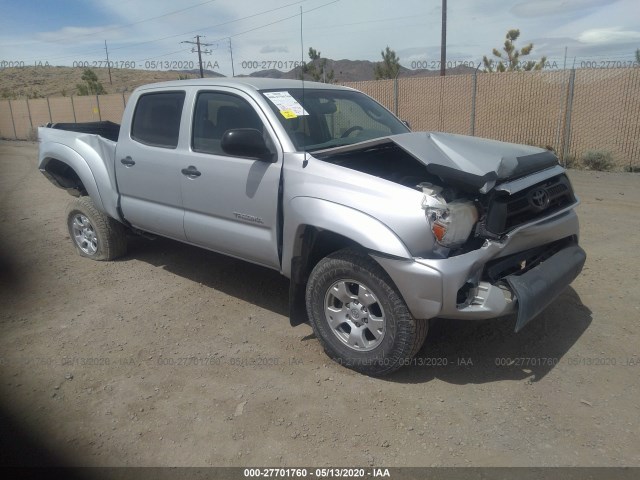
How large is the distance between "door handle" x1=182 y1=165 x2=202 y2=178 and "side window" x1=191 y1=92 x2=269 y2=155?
0.17 meters

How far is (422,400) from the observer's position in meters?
3.21

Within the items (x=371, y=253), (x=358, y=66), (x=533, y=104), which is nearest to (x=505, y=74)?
(x=533, y=104)

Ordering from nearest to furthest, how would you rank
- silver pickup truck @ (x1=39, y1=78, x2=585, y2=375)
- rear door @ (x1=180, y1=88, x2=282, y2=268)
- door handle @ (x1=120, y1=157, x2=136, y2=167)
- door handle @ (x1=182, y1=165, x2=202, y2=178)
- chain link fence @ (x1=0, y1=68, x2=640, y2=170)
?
silver pickup truck @ (x1=39, y1=78, x2=585, y2=375), rear door @ (x1=180, y1=88, x2=282, y2=268), door handle @ (x1=182, y1=165, x2=202, y2=178), door handle @ (x1=120, y1=157, x2=136, y2=167), chain link fence @ (x1=0, y1=68, x2=640, y2=170)

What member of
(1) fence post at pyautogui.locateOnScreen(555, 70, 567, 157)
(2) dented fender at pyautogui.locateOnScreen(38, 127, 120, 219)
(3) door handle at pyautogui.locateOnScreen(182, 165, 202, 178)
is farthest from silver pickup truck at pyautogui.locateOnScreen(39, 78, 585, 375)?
(1) fence post at pyautogui.locateOnScreen(555, 70, 567, 157)

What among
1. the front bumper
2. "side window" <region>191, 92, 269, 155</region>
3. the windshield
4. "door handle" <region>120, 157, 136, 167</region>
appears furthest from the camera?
"door handle" <region>120, 157, 136, 167</region>

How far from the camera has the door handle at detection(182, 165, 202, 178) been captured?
14.1 feet

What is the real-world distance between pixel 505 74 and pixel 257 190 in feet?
41.5

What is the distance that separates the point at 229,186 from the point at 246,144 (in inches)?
21.4

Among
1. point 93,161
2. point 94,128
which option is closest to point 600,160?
point 94,128

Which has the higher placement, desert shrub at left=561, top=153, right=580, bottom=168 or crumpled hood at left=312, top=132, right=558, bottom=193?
crumpled hood at left=312, top=132, right=558, bottom=193

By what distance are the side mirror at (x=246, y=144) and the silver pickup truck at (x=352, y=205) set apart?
11mm

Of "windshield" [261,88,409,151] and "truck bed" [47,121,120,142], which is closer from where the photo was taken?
"windshield" [261,88,409,151]

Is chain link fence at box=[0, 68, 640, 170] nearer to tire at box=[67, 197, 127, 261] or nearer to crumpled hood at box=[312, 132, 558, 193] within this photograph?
tire at box=[67, 197, 127, 261]

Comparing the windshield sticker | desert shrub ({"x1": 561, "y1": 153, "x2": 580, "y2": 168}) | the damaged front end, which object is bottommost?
desert shrub ({"x1": 561, "y1": 153, "x2": 580, "y2": 168})
